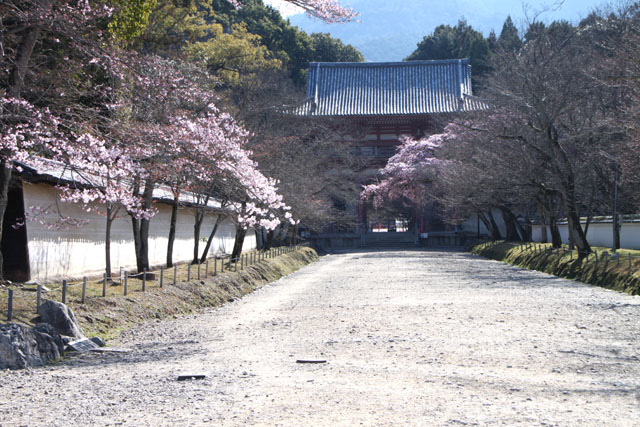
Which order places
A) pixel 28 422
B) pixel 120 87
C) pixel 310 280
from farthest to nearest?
pixel 310 280
pixel 120 87
pixel 28 422

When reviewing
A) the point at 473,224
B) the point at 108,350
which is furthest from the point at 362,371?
the point at 473,224

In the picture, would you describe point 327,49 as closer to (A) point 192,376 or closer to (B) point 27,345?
(B) point 27,345

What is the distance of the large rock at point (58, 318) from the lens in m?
9.45

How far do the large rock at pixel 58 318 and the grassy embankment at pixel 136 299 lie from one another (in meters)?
0.21

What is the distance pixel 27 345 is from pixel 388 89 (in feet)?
144

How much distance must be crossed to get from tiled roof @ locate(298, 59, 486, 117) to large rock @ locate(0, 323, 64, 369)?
3843cm

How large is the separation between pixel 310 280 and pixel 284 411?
1638cm

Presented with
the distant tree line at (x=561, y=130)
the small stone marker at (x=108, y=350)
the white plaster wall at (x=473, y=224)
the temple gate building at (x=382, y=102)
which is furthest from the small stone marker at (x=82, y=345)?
the white plaster wall at (x=473, y=224)

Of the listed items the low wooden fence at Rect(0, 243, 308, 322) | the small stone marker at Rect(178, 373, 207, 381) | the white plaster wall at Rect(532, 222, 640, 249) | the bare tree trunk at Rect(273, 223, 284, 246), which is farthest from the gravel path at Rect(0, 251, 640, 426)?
the bare tree trunk at Rect(273, 223, 284, 246)

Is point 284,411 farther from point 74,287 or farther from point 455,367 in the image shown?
point 74,287

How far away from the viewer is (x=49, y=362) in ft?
27.5

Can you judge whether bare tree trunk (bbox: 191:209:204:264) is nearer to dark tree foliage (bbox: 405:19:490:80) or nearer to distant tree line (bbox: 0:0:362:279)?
distant tree line (bbox: 0:0:362:279)

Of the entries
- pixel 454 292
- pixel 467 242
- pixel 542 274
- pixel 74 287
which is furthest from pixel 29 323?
pixel 467 242

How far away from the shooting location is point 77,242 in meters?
16.0
